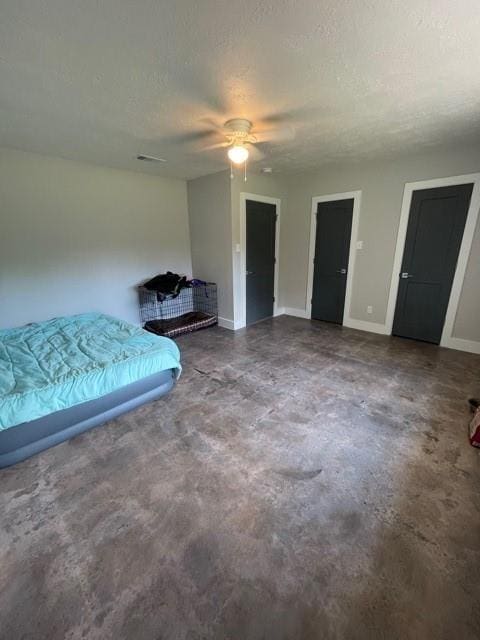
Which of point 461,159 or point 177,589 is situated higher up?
point 461,159

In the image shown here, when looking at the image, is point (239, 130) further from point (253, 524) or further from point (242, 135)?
point (253, 524)

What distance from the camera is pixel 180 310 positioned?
507 cm

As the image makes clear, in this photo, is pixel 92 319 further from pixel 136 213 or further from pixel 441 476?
pixel 441 476

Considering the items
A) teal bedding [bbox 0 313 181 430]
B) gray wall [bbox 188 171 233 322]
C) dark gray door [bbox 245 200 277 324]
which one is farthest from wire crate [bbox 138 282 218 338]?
teal bedding [bbox 0 313 181 430]

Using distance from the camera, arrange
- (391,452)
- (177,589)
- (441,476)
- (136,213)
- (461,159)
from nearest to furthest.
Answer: (177,589)
(441,476)
(391,452)
(461,159)
(136,213)

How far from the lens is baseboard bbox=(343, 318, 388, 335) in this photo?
4304mm

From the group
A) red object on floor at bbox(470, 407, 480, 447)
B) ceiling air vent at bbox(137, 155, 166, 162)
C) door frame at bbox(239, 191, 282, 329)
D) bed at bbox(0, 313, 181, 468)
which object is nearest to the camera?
bed at bbox(0, 313, 181, 468)

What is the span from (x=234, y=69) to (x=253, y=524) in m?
2.69

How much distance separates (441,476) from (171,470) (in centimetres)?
177

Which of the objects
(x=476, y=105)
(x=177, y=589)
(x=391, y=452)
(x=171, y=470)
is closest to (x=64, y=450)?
(x=171, y=470)

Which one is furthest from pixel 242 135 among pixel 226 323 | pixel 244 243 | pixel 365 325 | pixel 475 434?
pixel 365 325

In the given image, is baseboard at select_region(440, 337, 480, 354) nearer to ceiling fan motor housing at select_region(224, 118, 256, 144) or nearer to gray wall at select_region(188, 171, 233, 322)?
gray wall at select_region(188, 171, 233, 322)

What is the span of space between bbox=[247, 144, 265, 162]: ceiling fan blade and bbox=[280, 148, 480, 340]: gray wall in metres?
1.37

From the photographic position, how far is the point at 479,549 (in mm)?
1354
